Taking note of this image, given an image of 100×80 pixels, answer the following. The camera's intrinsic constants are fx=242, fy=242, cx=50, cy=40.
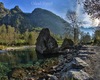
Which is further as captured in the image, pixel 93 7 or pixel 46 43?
pixel 46 43

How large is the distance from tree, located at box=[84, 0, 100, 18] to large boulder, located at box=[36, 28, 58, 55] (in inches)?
1563

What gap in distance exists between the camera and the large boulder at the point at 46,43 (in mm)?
51412

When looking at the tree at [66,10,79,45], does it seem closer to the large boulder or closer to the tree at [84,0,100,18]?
the large boulder

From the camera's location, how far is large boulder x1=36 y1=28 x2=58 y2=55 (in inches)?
2024

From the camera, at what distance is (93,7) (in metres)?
9.79

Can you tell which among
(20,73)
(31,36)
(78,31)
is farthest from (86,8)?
(31,36)

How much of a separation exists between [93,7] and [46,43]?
1701 inches

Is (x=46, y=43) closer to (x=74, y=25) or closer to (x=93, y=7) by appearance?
(x=74, y=25)

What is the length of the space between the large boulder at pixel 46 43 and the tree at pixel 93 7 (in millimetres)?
39696

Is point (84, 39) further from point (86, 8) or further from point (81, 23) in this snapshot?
point (86, 8)

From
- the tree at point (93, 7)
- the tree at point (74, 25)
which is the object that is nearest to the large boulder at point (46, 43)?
the tree at point (74, 25)

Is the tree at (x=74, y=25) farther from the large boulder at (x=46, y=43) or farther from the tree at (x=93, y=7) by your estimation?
the tree at (x=93, y=7)

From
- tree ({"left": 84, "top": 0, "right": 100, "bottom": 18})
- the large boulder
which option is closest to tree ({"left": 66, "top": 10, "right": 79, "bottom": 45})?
the large boulder

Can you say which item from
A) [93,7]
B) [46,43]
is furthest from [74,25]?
[93,7]
